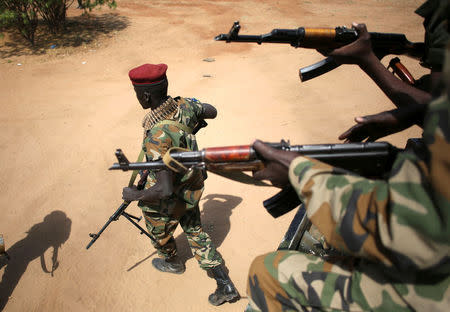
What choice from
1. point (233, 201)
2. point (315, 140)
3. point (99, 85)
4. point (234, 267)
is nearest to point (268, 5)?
point (99, 85)

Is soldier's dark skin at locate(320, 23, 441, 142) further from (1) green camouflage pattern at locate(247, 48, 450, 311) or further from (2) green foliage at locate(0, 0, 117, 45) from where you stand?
(2) green foliage at locate(0, 0, 117, 45)

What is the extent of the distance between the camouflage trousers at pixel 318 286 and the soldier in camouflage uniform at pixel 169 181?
0.83 metres

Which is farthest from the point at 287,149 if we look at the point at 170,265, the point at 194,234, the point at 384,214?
the point at 170,265

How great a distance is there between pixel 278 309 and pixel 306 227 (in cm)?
82

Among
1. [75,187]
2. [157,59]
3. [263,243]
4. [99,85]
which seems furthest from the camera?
[157,59]

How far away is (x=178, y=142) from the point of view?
7.63 feet

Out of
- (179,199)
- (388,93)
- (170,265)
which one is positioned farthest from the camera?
(170,265)

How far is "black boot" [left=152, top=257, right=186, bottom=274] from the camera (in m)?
3.24

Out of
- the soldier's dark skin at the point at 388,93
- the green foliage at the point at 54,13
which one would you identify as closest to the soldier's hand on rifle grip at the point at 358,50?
the soldier's dark skin at the point at 388,93

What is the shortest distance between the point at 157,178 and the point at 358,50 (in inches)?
75.0

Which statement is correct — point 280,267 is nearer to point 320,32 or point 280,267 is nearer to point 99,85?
point 320,32

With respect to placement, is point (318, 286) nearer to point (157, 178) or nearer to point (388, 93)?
point (157, 178)

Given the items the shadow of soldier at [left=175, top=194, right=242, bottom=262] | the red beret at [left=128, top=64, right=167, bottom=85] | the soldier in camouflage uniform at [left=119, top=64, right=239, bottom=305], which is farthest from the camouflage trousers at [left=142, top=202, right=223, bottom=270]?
the red beret at [left=128, top=64, right=167, bottom=85]

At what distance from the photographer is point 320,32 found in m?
2.25
